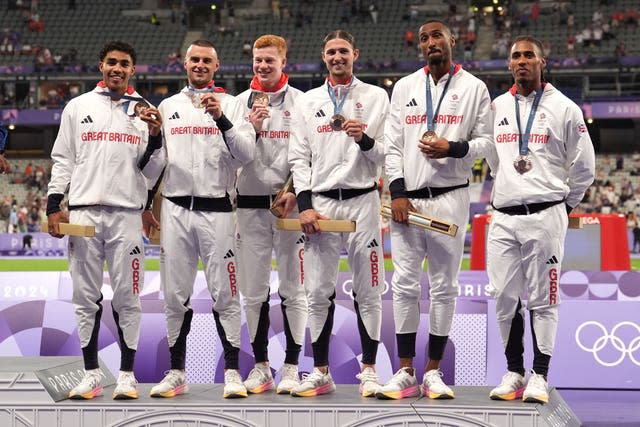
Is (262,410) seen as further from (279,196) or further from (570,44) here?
(570,44)

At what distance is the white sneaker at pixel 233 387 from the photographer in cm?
685

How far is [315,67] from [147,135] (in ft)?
114

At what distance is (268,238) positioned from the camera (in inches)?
289

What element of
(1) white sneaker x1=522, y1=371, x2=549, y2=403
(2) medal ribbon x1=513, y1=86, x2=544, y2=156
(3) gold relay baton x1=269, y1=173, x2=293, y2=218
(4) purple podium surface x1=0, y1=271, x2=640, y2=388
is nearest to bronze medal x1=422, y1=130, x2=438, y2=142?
(2) medal ribbon x1=513, y1=86, x2=544, y2=156

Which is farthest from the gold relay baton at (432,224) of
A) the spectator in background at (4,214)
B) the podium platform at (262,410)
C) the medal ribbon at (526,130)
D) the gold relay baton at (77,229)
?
the spectator in background at (4,214)

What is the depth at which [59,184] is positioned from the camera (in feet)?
23.1

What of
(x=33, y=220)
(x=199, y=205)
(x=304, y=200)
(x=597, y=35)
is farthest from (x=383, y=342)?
(x=597, y=35)

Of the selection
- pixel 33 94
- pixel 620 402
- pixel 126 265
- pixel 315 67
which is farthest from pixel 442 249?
pixel 33 94

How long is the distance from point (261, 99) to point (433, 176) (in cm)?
155

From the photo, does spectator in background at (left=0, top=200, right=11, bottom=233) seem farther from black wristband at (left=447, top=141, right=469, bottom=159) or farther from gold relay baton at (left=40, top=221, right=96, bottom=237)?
black wristband at (left=447, top=141, right=469, bottom=159)

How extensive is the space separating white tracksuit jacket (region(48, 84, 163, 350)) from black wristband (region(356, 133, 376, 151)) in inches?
62.9

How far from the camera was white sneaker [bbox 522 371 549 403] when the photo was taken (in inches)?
253

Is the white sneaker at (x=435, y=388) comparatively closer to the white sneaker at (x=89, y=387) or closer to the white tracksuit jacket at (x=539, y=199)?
the white tracksuit jacket at (x=539, y=199)

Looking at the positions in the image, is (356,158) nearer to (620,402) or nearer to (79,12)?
(620,402)
